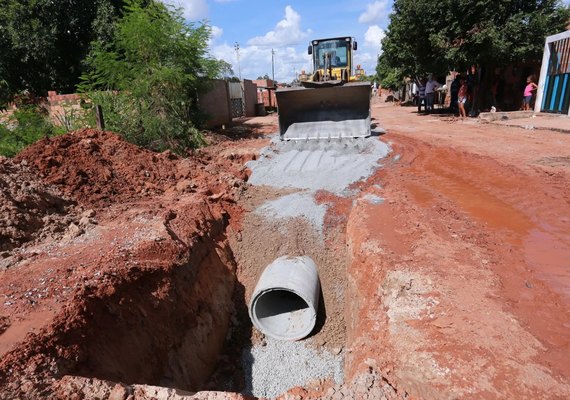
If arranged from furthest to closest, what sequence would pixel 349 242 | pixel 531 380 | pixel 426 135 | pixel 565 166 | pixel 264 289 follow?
pixel 426 135 → pixel 565 166 → pixel 349 242 → pixel 264 289 → pixel 531 380

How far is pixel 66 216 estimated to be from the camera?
525 cm

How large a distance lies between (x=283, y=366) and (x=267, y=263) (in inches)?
65.9

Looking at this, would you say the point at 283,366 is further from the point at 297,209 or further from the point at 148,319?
the point at 297,209

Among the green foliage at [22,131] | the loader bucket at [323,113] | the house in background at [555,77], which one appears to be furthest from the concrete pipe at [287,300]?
the house in background at [555,77]

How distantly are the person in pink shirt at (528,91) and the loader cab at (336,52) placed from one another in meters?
7.60

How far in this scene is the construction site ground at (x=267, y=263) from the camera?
9.29 ft

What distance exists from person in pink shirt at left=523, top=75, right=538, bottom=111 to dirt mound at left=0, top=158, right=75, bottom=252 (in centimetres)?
1737

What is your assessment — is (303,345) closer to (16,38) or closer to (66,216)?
(66,216)

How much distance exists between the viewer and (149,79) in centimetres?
1051

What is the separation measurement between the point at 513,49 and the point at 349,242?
12.9 meters

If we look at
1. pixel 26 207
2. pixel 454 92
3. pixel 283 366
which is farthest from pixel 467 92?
pixel 26 207

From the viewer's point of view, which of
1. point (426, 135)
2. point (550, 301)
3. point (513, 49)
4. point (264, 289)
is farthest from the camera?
point (513, 49)

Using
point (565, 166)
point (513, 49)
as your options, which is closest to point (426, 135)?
point (565, 166)

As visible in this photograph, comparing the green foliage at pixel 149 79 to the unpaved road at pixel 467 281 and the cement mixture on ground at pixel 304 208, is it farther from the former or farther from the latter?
the unpaved road at pixel 467 281
